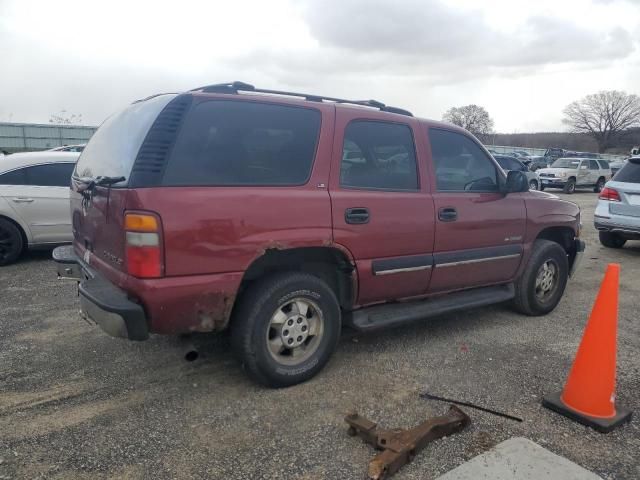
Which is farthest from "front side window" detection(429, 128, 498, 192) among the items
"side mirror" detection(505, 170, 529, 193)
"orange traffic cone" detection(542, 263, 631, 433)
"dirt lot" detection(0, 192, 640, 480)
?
"orange traffic cone" detection(542, 263, 631, 433)

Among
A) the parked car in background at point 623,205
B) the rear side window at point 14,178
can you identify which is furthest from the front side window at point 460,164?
the rear side window at point 14,178

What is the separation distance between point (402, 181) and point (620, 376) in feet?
7.04

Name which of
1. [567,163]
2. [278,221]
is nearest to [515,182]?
[278,221]

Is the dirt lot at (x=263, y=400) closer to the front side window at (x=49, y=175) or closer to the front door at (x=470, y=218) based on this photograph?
the front door at (x=470, y=218)

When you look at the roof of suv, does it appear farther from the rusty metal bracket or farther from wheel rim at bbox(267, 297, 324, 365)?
the rusty metal bracket

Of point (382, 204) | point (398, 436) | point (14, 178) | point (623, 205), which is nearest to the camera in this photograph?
point (398, 436)

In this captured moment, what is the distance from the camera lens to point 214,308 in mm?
3082

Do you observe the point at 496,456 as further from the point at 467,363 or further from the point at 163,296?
the point at 163,296

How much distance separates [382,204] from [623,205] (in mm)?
6435

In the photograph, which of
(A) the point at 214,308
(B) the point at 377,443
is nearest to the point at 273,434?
(B) the point at 377,443

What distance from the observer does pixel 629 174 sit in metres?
8.35

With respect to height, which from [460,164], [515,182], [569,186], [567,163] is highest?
[567,163]

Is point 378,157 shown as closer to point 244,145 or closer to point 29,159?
point 244,145

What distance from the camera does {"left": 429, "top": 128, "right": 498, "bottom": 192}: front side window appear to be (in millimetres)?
4160
